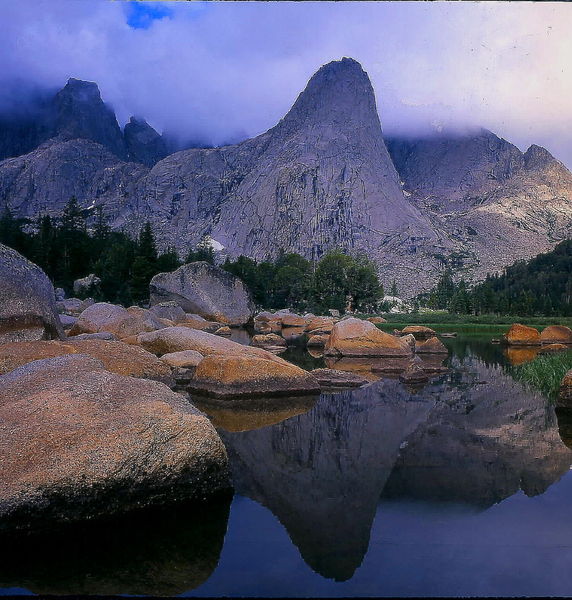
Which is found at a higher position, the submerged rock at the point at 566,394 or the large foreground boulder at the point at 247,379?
the submerged rock at the point at 566,394

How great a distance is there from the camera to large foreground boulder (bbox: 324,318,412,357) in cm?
2172

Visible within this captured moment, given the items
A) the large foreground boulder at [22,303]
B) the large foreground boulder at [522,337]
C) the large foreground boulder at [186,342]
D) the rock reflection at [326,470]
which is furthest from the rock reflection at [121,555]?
the large foreground boulder at [522,337]

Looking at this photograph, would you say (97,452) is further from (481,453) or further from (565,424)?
(565,424)

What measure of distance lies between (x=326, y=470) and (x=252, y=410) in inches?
147

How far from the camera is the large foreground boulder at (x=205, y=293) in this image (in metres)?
42.5

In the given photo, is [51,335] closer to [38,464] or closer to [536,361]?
[38,464]

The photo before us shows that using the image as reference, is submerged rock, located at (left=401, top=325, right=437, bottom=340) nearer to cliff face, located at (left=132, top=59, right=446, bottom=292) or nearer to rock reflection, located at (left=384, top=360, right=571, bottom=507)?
rock reflection, located at (left=384, top=360, right=571, bottom=507)

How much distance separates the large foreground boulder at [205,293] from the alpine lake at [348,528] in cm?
3428

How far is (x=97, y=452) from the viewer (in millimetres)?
5273

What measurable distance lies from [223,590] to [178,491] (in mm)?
1705

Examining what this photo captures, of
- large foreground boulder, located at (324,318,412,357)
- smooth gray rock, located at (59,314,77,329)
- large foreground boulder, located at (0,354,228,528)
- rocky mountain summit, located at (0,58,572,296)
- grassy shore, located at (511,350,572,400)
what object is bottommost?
smooth gray rock, located at (59,314,77,329)

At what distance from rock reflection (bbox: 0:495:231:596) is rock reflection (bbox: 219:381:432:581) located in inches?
32.0

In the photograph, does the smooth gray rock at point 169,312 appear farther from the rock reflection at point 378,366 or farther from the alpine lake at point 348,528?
the alpine lake at point 348,528

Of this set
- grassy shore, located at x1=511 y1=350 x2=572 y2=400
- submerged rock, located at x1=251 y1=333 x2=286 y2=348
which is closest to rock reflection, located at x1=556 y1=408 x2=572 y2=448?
grassy shore, located at x1=511 y1=350 x2=572 y2=400
